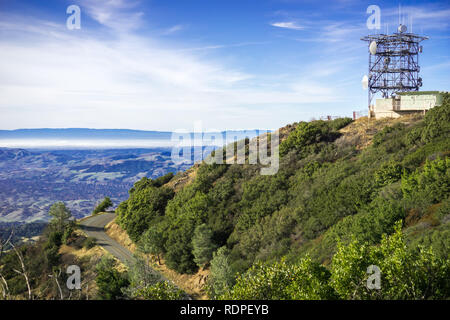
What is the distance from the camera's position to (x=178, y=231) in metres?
31.2

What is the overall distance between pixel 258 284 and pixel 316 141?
2807 cm

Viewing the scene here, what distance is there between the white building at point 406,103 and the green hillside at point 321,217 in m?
1.62

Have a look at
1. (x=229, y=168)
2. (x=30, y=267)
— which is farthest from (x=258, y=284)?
(x=30, y=267)

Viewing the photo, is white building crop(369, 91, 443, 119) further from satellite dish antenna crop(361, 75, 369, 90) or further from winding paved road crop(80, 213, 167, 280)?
winding paved road crop(80, 213, 167, 280)

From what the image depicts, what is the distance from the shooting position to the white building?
115 feet

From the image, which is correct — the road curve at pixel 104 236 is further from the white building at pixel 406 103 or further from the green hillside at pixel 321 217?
the white building at pixel 406 103

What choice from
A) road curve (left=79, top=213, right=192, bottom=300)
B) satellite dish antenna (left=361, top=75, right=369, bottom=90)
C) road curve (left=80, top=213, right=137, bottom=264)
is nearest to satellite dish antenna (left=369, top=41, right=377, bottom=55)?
satellite dish antenna (left=361, top=75, right=369, bottom=90)

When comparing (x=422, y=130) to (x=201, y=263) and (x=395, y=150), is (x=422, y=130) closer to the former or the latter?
(x=395, y=150)

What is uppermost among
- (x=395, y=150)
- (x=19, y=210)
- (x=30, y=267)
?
(x=395, y=150)

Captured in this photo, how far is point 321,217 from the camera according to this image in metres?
23.4

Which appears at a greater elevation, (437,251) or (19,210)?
(437,251)

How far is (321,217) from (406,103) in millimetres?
20846

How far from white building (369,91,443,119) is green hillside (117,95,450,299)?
1619 millimetres
